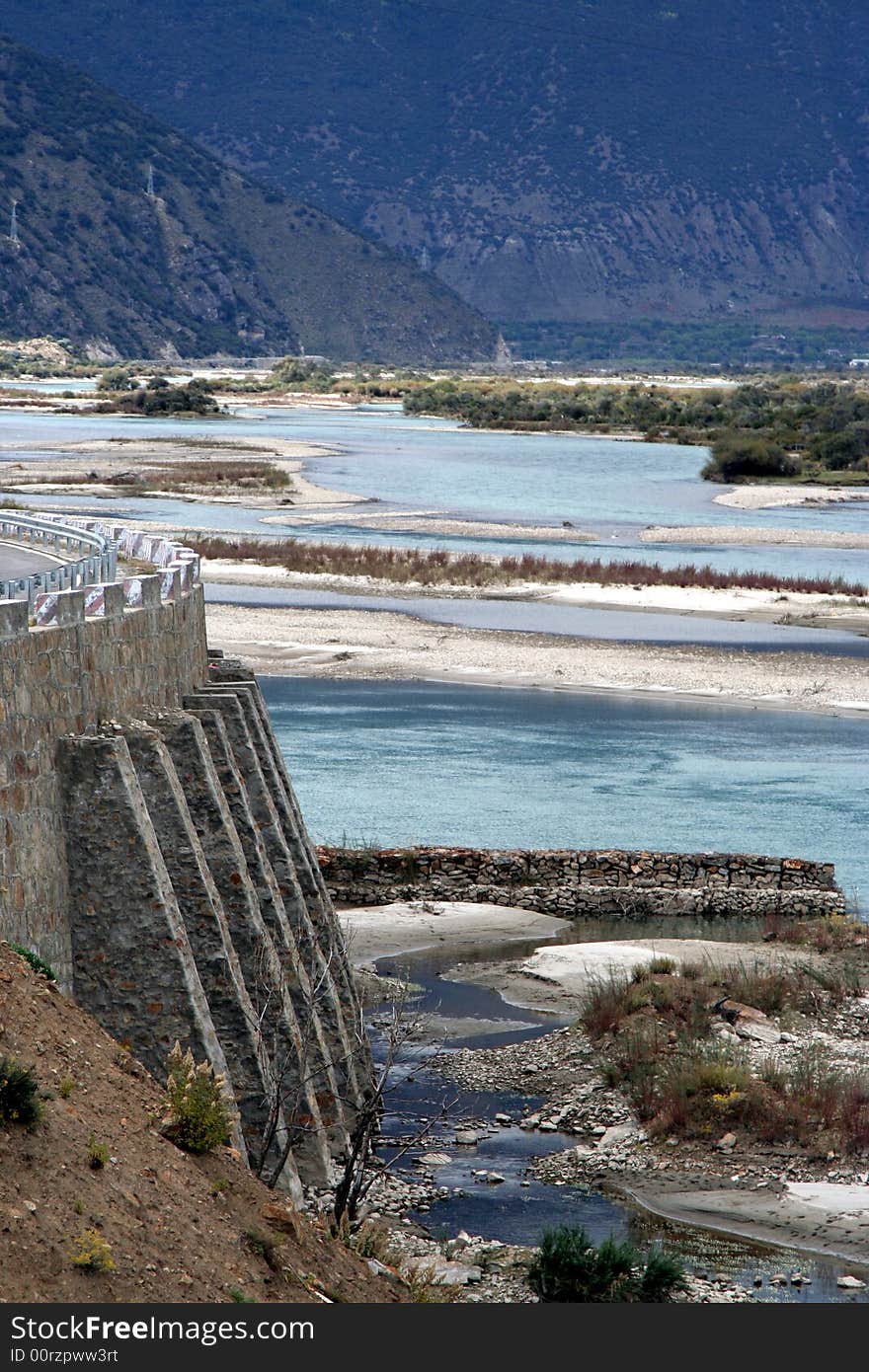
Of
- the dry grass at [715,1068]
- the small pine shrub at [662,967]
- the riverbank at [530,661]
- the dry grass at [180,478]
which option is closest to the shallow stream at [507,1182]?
the dry grass at [715,1068]

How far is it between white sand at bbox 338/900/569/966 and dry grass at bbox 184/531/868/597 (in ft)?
110

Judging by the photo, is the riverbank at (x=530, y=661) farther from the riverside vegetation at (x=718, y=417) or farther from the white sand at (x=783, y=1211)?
the riverside vegetation at (x=718, y=417)

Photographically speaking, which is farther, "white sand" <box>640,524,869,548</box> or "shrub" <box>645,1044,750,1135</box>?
"white sand" <box>640,524,869,548</box>

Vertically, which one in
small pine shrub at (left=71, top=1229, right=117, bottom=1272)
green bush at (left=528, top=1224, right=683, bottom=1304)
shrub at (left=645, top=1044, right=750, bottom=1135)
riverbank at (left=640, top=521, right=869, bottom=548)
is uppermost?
small pine shrub at (left=71, top=1229, right=117, bottom=1272)

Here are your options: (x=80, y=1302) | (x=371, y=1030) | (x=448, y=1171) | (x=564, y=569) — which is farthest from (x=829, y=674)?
(x=80, y=1302)

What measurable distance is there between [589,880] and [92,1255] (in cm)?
1721

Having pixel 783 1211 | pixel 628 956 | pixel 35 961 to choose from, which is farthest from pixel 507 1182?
pixel 628 956

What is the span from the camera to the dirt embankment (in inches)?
394

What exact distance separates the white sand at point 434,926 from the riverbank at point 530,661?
59.5 ft

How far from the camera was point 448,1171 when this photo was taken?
17375 mm

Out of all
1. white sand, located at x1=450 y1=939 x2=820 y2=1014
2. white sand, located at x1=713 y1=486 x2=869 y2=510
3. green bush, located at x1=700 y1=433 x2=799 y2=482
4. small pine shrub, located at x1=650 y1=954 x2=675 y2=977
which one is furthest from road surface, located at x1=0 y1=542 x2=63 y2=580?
green bush, located at x1=700 y1=433 x2=799 y2=482

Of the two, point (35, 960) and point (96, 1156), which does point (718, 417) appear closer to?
point (35, 960)

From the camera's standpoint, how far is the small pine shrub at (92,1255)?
9953 millimetres

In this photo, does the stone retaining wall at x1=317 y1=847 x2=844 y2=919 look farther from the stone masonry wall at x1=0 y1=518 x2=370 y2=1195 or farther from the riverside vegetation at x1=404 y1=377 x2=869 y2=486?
the riverside vegetation at x1=404 y1=377 x2=869 y2=486
